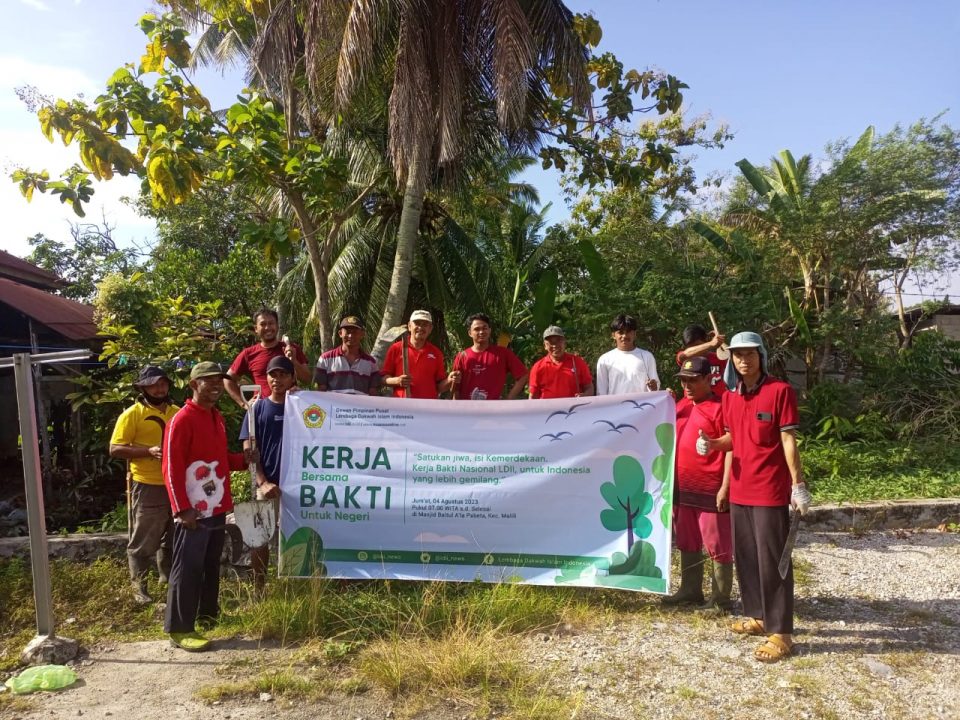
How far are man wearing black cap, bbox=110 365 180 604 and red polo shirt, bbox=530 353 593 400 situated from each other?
2736 millimetres

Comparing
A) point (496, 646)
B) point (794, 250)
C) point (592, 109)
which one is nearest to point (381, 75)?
point (592, 109)

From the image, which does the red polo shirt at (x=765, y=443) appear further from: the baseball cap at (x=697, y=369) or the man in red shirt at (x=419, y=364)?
the man in red shirt at (x=419, y=364)

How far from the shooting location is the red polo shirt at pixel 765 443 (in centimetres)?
366

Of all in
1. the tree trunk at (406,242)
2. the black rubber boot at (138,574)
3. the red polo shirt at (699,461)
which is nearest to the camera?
the red polo shirt at (699,461)

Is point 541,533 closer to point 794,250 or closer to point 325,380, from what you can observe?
point 325,380

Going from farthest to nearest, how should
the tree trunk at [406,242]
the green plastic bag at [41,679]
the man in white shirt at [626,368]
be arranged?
1. the tree trunk at [406,242]
2. the man in white shirt at [626,368]
3. the green plastic bag at [41,679]

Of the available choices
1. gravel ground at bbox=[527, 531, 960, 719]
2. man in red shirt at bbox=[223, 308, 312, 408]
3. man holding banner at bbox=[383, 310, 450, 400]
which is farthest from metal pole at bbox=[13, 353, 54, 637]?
gravel ground at bbox=[527, 531, 960, 719]

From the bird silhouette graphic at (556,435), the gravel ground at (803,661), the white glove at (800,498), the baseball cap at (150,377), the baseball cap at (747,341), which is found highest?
the baseball cap at (150,377)

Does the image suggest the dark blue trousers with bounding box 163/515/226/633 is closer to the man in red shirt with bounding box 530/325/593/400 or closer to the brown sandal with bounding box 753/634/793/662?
the man in red shirt with bounding box 530/325/593/400

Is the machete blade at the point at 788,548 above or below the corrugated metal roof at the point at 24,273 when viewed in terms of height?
below

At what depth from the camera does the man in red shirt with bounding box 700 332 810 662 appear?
12.0 ft

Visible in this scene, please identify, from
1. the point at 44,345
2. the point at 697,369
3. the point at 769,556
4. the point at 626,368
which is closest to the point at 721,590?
the point at 769,556

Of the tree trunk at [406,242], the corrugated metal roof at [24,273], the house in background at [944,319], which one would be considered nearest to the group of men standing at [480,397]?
the tree trunk at [406,242]

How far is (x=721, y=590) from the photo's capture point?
4285mm
